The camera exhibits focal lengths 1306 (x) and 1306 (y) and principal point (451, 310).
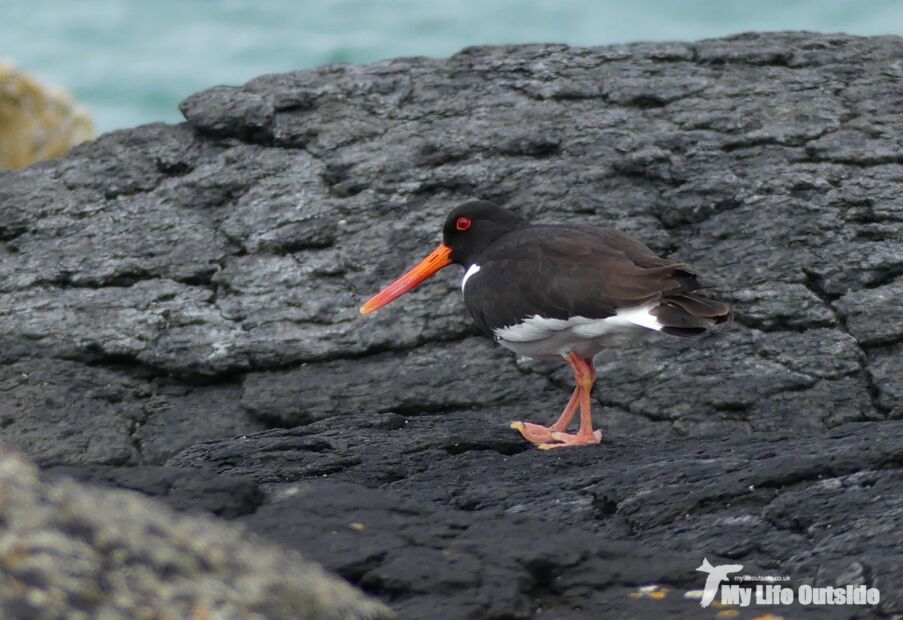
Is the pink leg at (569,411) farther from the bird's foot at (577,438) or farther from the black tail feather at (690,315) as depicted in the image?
the black tail feather at (690,315)

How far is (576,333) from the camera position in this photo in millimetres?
5977

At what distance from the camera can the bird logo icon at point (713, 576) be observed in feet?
11.9

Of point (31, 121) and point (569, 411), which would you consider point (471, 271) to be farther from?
point (31, 121)

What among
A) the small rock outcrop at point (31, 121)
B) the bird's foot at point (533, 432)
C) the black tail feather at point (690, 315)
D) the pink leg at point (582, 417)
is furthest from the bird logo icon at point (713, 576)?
the small rock outcrop at point (31, 121)

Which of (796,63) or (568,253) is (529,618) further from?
(796,63)

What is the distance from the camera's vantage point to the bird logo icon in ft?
11.9

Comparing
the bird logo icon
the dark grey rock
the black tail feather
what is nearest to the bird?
the black tail feather

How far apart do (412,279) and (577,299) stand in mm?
1434

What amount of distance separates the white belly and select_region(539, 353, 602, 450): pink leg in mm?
54

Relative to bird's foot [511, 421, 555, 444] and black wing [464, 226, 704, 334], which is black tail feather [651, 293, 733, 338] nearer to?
black wing [464, 226, 704, 334]

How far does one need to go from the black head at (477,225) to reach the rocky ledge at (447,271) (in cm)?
54

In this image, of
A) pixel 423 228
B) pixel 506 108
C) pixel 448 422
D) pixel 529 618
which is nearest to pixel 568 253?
pixel 448 422

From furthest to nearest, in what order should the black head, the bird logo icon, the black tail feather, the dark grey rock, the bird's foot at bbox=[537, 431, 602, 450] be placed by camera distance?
the black head
the bird's foot at bbox=[537, 431, 602, 450]
the black tail feather
the bird logo icon
the dark grey rock

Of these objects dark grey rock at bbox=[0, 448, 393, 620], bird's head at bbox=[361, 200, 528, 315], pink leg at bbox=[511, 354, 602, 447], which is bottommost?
dark grey rock at bbox=[0, 448, 393, 620]
